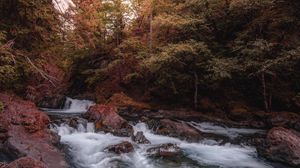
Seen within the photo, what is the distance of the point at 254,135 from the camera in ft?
47.0

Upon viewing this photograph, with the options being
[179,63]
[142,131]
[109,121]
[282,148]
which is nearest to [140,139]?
[142,131]

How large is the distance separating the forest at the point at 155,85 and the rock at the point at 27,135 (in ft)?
0.12

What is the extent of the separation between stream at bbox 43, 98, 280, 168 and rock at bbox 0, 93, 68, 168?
41.7 inches

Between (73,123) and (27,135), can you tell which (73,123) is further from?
(27,135)

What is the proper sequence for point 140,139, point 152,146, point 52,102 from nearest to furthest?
point 152,146 < point 140,139 < point 52,102

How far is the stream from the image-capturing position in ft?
34.4

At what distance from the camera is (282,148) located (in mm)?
10766

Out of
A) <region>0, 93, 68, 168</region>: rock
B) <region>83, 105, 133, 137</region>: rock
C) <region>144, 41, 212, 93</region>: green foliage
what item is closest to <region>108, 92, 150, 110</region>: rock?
<region>144, 41, 212, 93</region>: green foliage

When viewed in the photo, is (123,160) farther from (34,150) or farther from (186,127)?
(186,127)

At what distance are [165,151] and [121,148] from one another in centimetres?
166

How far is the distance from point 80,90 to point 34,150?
16642mm

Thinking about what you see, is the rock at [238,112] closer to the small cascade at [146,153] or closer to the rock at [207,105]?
the rock at [207,105]

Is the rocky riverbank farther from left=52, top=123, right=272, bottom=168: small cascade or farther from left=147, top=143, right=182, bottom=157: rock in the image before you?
left=52, top=123, right=272, bottom=168: small cascade

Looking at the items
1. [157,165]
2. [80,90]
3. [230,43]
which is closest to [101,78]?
[80,90]
